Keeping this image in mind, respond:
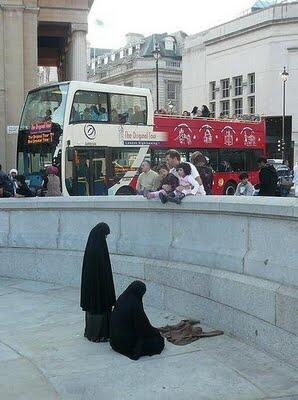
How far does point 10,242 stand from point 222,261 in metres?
5.01

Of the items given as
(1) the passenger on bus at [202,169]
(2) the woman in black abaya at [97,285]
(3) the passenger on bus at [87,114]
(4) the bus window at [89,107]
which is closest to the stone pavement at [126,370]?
(2) the woman in black abaya at [97,285]

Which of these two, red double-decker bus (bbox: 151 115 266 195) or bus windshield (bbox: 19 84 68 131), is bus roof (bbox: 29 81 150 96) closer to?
bus windshield (bbox: 19 84 68 131)

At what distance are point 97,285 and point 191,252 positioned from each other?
1.43 metres

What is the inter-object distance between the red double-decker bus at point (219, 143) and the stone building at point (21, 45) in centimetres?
970

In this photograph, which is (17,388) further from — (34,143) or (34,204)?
(34,143)

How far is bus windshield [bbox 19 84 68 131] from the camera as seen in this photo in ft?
61.0

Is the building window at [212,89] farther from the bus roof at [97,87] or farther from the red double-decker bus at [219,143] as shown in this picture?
the bus roof at [97,87]

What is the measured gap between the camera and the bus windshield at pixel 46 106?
1859 cm

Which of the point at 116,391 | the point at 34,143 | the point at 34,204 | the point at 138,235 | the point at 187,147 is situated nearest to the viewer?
the point at 116,391

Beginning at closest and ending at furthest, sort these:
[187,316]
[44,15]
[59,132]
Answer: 1. [187,316]
2. [59,132]
3. [44,15]

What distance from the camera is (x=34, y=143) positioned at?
63.8 ft

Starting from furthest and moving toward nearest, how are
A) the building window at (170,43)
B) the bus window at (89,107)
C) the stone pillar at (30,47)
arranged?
the building window at (170,43) < the stone pillar at (30,47) < the bus window at (89,107)

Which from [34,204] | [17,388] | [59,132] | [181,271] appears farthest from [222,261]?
[59,132]

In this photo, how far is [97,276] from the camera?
6.87 m
